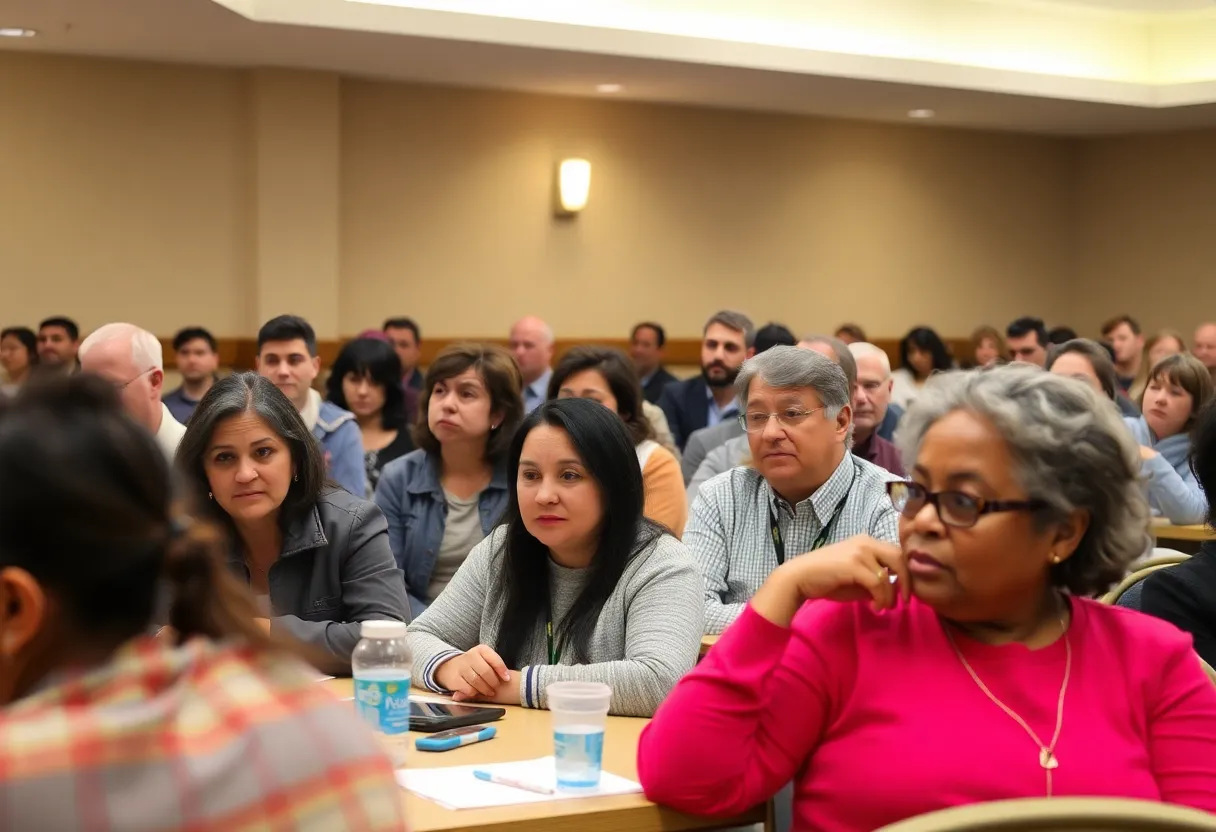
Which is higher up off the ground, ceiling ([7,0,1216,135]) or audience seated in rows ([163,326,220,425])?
ceiling ([7,0,1216,135])

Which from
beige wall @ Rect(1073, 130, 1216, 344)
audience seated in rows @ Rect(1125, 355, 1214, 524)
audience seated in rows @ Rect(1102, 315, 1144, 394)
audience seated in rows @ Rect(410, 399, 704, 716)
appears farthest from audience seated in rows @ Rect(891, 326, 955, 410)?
audience seated in rows @ Rect(410, 399, 704, 716)

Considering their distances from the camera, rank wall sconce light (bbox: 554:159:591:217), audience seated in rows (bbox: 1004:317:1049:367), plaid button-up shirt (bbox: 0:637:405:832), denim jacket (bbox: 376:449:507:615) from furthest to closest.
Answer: wall sconce light (bbox: 554:159:591:217) → audience seated in rows (bbox: 1004:317:1049:367) → denim jacket (bbox: 376:449:507:615) → plaid button-up shirt (bbox: 0:637:405:832)

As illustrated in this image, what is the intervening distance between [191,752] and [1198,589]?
6.78 feet

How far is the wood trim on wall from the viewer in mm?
9807

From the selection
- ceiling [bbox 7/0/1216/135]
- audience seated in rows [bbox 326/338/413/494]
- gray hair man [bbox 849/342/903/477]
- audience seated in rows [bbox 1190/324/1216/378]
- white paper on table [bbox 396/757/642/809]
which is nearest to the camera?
white paper on table [bbox 396/757/642/809]

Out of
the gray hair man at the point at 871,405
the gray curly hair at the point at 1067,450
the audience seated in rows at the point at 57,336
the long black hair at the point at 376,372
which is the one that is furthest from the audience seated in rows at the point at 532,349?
the gray curly hair at the point at 1067,450

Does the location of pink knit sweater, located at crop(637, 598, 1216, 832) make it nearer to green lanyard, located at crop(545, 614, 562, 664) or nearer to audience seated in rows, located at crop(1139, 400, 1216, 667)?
audience seated in rows, located at crop(1139, 400, 1216, 667)

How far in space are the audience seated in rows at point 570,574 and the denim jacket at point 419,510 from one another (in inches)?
59.9

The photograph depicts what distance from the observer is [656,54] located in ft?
30.0

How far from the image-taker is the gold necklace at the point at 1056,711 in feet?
6.69

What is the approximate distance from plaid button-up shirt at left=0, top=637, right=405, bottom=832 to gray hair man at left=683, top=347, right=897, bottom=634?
2514mm

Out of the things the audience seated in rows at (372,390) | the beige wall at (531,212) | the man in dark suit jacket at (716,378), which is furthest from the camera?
the beige wall at (531,212)

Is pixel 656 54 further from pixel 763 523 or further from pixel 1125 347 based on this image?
pixel 763 523

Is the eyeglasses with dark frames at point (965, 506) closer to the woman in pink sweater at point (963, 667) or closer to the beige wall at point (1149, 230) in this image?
the woman in pink sweater at point (963, 667)
